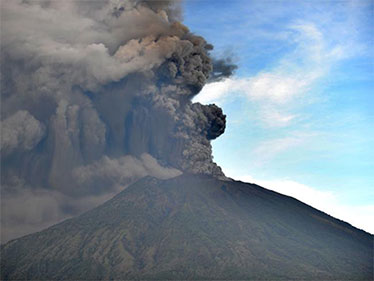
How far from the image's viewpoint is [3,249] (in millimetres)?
135375

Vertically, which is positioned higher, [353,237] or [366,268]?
[353,237]

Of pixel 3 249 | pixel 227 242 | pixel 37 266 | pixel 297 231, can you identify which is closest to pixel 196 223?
pixel 227 242

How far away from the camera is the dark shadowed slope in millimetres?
114812

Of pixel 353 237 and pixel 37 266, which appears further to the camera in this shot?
pixel 353 237

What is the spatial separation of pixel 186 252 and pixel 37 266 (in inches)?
1306

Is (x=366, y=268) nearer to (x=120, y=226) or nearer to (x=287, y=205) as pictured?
(x=287, y=205)

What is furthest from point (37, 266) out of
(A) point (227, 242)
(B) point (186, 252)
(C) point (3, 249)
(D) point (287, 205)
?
(D) point (287, 205)

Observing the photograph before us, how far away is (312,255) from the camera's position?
123 meters

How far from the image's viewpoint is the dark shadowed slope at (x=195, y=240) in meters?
115

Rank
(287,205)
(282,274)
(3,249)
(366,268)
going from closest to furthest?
(282,274)
(366,268)
(3,249)
(287,205)

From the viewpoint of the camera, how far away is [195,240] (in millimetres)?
126812

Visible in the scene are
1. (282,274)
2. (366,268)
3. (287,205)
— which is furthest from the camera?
(287,205)

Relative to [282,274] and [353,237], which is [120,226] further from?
[353,237]

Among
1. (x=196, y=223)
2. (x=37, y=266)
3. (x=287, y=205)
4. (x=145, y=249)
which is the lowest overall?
(x=37, y=266)
